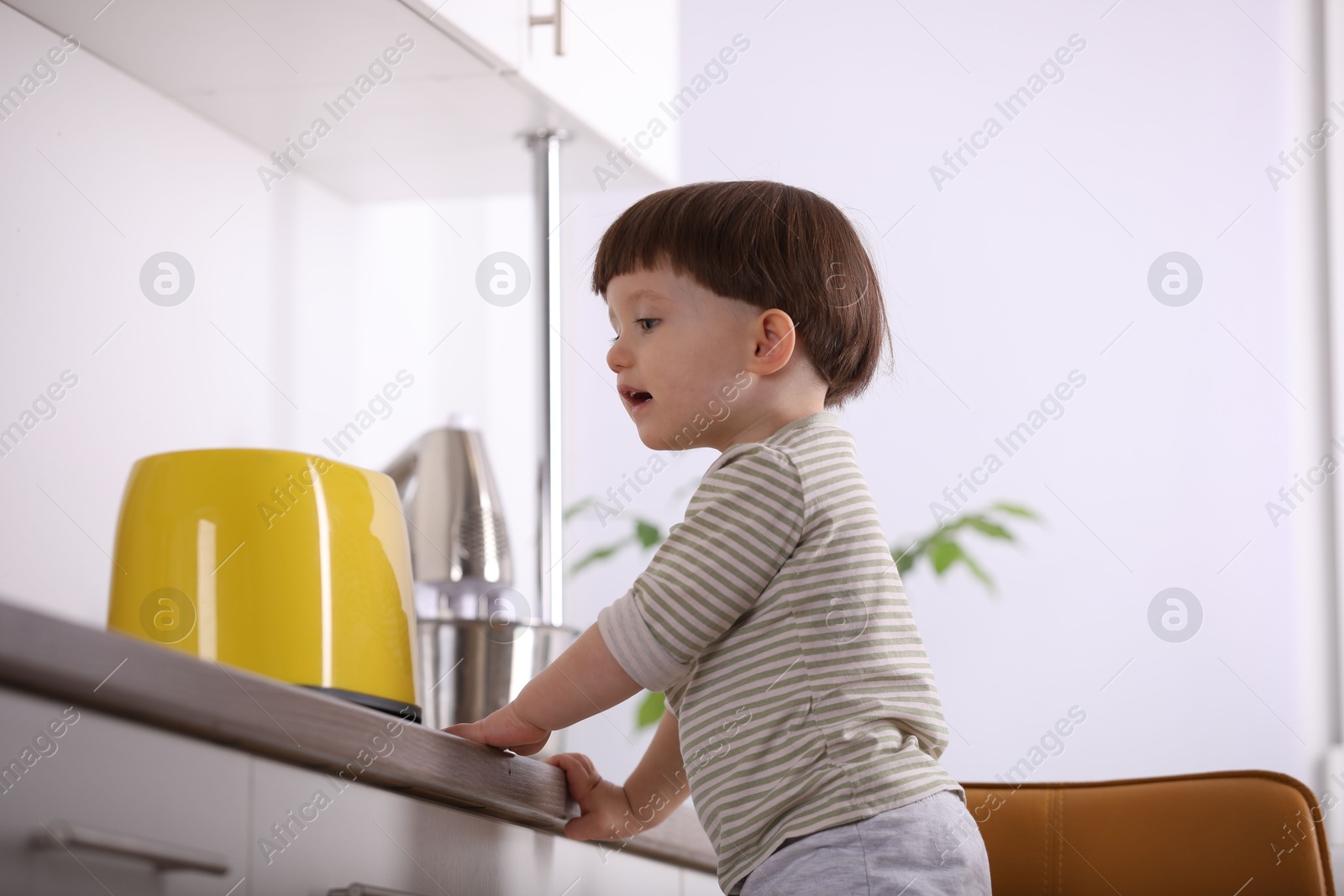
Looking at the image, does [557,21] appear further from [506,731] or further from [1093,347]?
[1093,347]

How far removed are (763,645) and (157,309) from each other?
0.88 metres

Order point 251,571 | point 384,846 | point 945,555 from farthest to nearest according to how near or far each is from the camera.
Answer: point 945,555 → point 251,571 → point 384,846

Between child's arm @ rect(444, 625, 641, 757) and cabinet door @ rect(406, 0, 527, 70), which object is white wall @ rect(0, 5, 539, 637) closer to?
cabinet door @ rect(406, 0, 527, 70)

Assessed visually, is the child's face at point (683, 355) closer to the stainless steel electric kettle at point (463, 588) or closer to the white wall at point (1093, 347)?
the stainless steel electric kettle at point (463, 588)

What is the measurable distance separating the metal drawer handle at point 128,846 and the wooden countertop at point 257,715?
1.7 inches

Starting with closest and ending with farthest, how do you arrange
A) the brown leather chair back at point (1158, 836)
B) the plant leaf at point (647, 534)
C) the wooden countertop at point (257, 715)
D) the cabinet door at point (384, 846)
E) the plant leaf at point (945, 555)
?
the wooden countertop at point (257, 715)
the cabinet door at point (384, 846)
the brown leather chair back at point (1158, 836)
the plant leaf at point (945, 555)
the plant leaf at point (647, 534)

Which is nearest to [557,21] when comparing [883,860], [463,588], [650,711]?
[463,588]

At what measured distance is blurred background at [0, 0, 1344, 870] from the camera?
1794 millimetres

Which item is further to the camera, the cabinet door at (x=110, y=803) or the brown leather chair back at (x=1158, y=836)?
the brown leather chair back at (x=1158, y=836)

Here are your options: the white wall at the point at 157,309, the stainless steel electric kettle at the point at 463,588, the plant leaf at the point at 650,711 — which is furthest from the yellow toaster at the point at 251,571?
the plant leaf at the point at 650,711

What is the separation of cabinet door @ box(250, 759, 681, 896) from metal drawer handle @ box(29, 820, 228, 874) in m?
0.04

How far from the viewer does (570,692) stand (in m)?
0.75

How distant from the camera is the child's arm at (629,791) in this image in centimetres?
88

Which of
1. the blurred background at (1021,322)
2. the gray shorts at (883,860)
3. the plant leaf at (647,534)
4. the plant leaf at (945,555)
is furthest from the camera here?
the plant leaf at (647,534)
